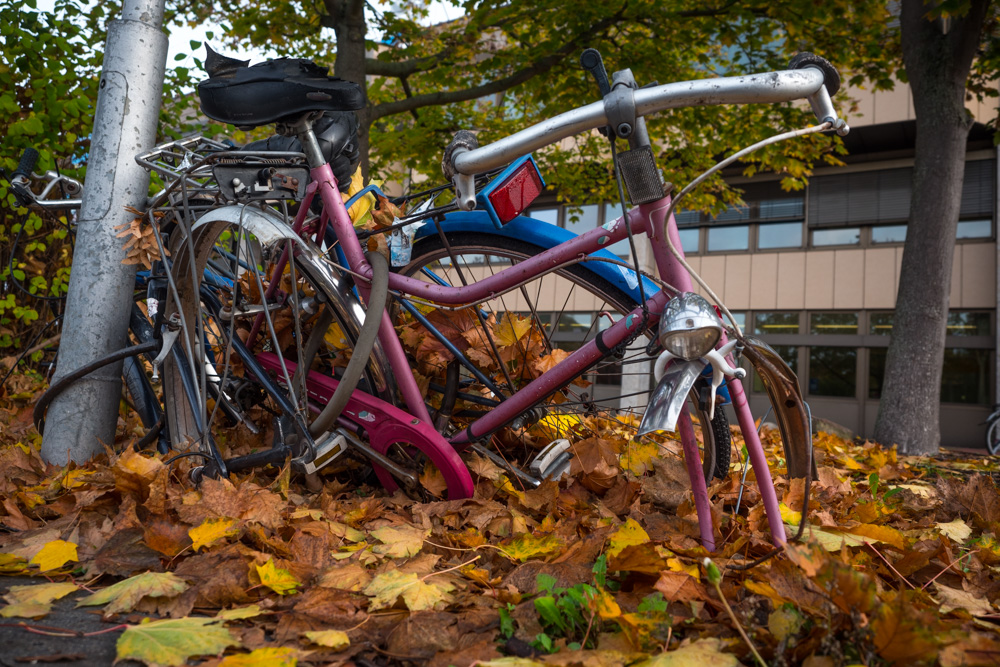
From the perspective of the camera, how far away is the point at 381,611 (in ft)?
4.00

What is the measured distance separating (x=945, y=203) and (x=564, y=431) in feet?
16.6

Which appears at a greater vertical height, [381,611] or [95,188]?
[95,188]

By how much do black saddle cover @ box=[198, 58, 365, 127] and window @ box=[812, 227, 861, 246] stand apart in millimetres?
12974

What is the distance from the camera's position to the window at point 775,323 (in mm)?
12906

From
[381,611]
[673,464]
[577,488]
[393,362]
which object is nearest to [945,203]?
[673,464]

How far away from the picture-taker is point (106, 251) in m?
2.22

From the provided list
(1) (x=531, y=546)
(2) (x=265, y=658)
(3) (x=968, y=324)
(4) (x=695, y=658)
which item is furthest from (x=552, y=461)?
(3) (x=968, y=324)

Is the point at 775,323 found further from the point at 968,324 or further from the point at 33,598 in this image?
the point at 33,598

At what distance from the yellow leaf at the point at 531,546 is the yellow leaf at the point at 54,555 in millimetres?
928

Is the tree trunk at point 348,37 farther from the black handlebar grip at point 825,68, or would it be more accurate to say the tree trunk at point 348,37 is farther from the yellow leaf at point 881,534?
the yellow leaf at point 881,534

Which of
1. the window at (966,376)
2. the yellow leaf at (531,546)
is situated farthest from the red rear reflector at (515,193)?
the window at (966,376)

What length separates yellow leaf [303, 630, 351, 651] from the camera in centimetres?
107

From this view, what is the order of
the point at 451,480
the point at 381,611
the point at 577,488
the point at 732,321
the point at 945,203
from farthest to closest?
the point at 945,203 → the point at 577,488 → the point at 451,480 → the point at 732,321 → the point at 381,611

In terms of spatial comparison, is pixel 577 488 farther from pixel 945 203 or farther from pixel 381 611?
pixel 945 203
